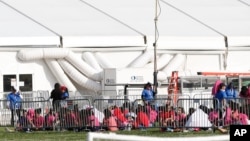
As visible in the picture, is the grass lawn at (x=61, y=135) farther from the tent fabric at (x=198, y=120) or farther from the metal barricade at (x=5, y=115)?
the metal barricade at (x=5, y=115)

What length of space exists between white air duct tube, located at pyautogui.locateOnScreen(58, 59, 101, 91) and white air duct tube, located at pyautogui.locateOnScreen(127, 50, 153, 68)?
6.32 ft

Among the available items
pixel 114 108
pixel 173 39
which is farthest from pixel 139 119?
pixel 173 39

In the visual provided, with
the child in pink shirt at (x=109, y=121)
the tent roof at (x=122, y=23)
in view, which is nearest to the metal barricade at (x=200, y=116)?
the child in pink shirt at (x=109, y=121)

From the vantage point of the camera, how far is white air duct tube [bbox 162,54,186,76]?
3769 cm

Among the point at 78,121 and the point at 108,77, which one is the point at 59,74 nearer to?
the point at 108,77

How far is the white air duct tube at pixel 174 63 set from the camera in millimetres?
37688

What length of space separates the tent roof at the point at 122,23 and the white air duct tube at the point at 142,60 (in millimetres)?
563

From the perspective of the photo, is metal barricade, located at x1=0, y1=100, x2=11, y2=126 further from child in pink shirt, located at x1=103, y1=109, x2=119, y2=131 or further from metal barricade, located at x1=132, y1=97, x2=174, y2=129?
metal barricade, located at x1=132, y1=97, x2=174, y2=129

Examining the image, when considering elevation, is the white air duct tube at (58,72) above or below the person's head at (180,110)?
above

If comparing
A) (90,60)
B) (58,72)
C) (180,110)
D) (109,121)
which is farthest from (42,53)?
(180,110)

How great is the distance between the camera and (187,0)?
142ft

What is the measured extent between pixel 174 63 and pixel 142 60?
5.76ft

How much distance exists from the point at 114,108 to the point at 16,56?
12200 millimetres

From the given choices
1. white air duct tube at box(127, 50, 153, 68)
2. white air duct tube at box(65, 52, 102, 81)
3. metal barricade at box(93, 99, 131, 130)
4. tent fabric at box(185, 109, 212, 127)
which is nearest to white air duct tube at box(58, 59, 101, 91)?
white air duct tube at box(65, 52, 102, 81)
